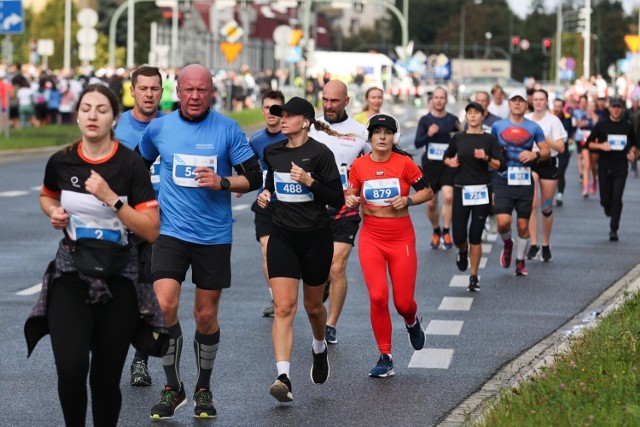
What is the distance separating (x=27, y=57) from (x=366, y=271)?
245 feet

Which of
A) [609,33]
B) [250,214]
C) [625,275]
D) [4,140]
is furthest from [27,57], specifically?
[609,33]

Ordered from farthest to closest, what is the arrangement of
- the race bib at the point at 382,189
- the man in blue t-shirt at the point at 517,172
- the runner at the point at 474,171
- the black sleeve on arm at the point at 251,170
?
the man in blue t-shirt at the point at 517,172, the runner at the point at 474,171, the race bib at the point at 382,189, the black sleeve on arm at the point at 251,170

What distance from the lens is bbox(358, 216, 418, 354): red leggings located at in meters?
10.5

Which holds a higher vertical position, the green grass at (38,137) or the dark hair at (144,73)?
the dark hair at (144,73)

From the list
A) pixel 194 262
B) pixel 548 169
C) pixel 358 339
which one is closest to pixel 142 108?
pixel 194 262

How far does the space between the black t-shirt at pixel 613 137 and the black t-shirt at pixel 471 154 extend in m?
5.57

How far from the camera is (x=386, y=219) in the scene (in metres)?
10.6

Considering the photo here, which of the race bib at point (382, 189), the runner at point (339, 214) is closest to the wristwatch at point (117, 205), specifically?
the race bib at point (382, 189)

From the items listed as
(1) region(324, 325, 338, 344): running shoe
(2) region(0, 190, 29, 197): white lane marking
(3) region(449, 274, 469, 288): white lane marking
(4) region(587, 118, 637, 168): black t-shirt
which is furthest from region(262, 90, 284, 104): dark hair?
(2) region(0, 190, 29, 197): white lane marking

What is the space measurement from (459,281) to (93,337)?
29.2ft

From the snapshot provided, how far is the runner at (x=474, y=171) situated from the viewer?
15258mm

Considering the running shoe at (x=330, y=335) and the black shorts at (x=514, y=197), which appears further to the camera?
the black shorts at (x=514, y=197)

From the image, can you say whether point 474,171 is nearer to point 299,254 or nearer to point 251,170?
point 299,254

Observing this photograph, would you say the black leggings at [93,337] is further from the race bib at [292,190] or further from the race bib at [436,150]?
Result: the race bib at [436,150]
